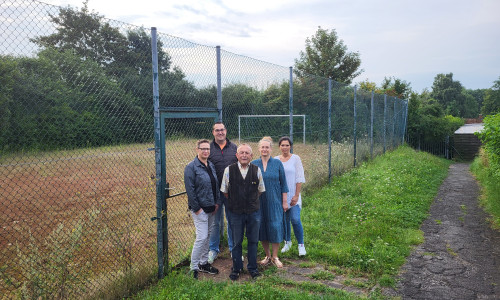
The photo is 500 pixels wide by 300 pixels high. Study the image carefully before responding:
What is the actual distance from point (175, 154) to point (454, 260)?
4.07 meters

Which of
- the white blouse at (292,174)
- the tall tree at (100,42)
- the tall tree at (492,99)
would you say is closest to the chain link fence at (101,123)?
the tall tree at (100,42)

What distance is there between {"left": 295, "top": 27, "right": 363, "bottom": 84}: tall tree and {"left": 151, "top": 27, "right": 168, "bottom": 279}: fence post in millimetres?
28363

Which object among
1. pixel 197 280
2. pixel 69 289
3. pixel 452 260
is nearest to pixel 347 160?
pixel 452 260

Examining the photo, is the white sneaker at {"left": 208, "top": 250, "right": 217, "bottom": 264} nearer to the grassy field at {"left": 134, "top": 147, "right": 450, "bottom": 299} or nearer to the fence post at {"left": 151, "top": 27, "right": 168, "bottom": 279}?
the grassy field at {"left": 134, "top": 147, "right": 450, "bottom": 299}

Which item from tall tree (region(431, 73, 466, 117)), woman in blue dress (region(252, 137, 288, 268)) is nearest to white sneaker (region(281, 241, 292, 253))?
woman in blue dress (region(252, 137, 288, 268))

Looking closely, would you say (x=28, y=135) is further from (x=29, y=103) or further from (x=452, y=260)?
(x=452, y=260)

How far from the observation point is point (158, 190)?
4.19 metres

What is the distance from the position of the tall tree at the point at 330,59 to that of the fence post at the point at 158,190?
93.1 feet

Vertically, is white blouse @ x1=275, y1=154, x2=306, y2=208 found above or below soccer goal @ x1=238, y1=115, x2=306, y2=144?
below

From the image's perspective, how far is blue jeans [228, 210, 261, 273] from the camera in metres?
4.40

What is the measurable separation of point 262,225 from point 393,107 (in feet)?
49.2

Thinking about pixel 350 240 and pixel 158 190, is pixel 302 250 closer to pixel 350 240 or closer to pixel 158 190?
pixel 350 240

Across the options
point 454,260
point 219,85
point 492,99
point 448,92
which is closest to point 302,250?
point 454,260

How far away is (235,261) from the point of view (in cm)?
443
